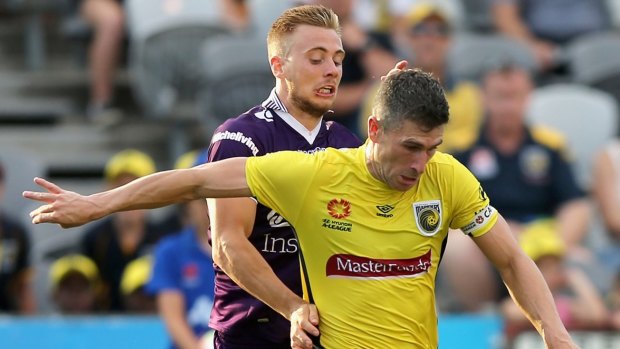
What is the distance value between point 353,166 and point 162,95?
670cm

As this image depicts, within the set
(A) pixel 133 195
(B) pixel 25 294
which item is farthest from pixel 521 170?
(A) pixel 133 195

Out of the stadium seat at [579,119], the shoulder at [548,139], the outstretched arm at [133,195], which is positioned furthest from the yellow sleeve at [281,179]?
the stadium seat at [579,119]

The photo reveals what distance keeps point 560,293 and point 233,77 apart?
3.27 metres

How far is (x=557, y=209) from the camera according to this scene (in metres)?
11.2

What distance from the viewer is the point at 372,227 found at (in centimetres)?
587

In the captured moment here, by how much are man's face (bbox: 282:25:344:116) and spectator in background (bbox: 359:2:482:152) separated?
476 cm

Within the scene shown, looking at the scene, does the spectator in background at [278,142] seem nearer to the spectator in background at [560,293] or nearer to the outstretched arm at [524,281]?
the outstretched arm at [524,281]

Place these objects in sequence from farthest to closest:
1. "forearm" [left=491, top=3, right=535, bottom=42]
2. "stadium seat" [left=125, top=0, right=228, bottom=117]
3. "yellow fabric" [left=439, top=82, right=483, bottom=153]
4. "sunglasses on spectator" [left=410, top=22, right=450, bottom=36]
Result: "forearm" [left=491, top=3, right=535, bottom=42]
"stadium seat" [left=125, top=0, right=228, bottom=117]
"sunglasses on spectator" [left=410, top=22, right=450, bottom=36]
"yellow fabric" [left=439, top=82, right=483, bottom=153]

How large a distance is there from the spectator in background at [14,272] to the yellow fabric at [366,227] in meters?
5.44

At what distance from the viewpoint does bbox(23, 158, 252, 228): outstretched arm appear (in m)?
5.70

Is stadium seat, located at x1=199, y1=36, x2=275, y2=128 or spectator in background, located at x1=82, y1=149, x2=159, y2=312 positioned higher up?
stadium seat, located at x1=199, y1=36, x2=275, y2=128

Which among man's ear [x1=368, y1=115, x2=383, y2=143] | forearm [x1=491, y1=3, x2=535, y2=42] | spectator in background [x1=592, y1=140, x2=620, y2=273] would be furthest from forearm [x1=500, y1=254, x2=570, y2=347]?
forearm [x1=491, y1=3, x2=535, y2=42]

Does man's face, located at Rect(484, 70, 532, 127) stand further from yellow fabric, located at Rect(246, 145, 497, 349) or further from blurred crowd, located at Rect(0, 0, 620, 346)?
yellow fabric, located at Rect(246, 145, 497, 349)

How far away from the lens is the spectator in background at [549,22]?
13398mm
